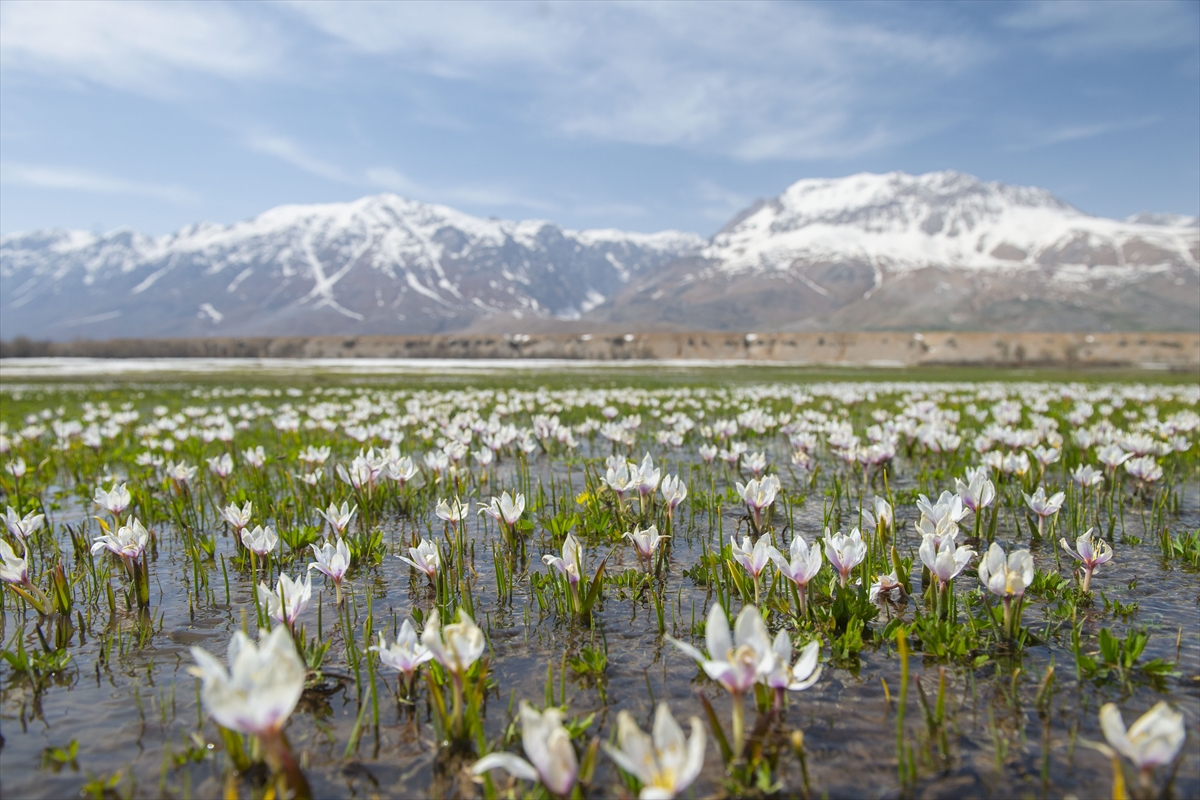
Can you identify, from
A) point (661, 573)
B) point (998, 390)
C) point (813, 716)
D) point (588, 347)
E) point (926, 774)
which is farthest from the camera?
point (588, 347)

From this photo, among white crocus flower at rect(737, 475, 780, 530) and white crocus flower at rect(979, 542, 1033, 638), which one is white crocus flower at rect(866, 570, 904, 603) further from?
white crocus flower at rect(737, 475, 780, 530)

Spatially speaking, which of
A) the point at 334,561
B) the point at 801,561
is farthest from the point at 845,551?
the point at 334,561

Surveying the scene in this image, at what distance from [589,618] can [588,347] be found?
108 m

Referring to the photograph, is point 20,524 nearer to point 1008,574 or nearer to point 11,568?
point 11,568

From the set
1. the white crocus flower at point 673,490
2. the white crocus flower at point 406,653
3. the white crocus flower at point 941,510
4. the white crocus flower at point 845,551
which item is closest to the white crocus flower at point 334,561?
the white crocus flower at point 406,653

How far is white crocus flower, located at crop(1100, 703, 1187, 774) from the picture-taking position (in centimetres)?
216

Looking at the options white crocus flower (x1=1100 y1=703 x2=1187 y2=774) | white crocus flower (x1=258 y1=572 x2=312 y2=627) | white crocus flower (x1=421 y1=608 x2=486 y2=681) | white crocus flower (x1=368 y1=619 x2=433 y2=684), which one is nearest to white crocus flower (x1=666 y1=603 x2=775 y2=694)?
white crocus flower (x1=421 y1=608 x2=486 y2=681)

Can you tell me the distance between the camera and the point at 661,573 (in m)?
5.23

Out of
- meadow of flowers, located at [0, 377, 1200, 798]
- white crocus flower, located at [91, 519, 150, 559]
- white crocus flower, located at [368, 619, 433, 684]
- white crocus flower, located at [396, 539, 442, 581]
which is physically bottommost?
meadow of flowers, located at [0, 377, 1200, 798]

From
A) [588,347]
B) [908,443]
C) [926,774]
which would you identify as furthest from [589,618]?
[588,347]

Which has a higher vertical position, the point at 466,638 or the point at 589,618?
the point at 466,638

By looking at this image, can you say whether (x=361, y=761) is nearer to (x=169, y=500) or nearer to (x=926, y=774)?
(x=926, y=774)

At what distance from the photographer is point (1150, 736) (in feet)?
7.32

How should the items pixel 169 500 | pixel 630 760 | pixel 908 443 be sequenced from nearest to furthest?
pixel 630 760
pixel 169 500
pixel 908 443
